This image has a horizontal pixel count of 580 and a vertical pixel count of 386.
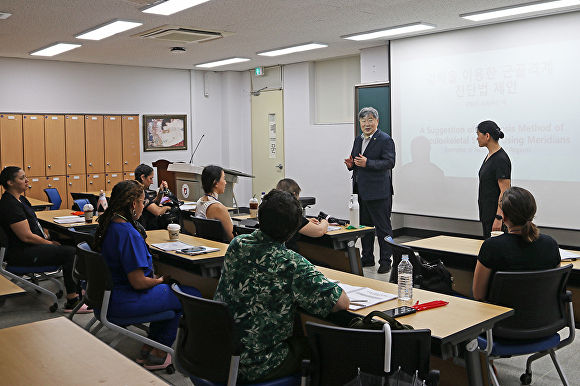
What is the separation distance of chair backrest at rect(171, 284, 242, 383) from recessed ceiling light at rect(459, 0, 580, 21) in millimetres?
5131

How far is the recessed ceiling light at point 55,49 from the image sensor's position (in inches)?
296

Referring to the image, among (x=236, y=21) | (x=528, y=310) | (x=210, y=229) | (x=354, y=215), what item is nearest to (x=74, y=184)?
(x=236, y=21)

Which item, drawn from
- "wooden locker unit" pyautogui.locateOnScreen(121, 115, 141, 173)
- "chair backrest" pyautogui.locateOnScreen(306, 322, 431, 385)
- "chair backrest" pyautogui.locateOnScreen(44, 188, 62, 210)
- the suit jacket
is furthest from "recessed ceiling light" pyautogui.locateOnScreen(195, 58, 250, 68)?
"chair backrest" pyautogui.locateOnScreen(306, 322, 431, 385)

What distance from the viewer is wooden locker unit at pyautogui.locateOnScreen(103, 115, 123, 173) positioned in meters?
9.58

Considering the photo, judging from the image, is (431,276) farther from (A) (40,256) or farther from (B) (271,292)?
(A) (40,256)

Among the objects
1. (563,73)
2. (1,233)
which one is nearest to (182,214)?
(1,233)

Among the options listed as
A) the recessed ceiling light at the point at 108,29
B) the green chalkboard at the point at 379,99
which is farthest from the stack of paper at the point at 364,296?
the green chalkboard at the point at 379,99

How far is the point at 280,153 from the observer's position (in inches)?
415

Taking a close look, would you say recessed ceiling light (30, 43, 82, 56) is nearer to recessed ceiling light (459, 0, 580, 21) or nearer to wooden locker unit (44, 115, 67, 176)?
wooden locker unit (44, 115, 67, 176)

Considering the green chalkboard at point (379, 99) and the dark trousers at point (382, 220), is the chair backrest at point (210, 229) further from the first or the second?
the green chalkboard at point (379, 99)

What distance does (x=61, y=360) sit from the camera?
1668mm

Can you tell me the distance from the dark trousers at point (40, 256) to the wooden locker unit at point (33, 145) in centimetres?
460

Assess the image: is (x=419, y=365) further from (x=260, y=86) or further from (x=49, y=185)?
(x=260, y=86)

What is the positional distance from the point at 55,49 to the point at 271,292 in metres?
7.14
